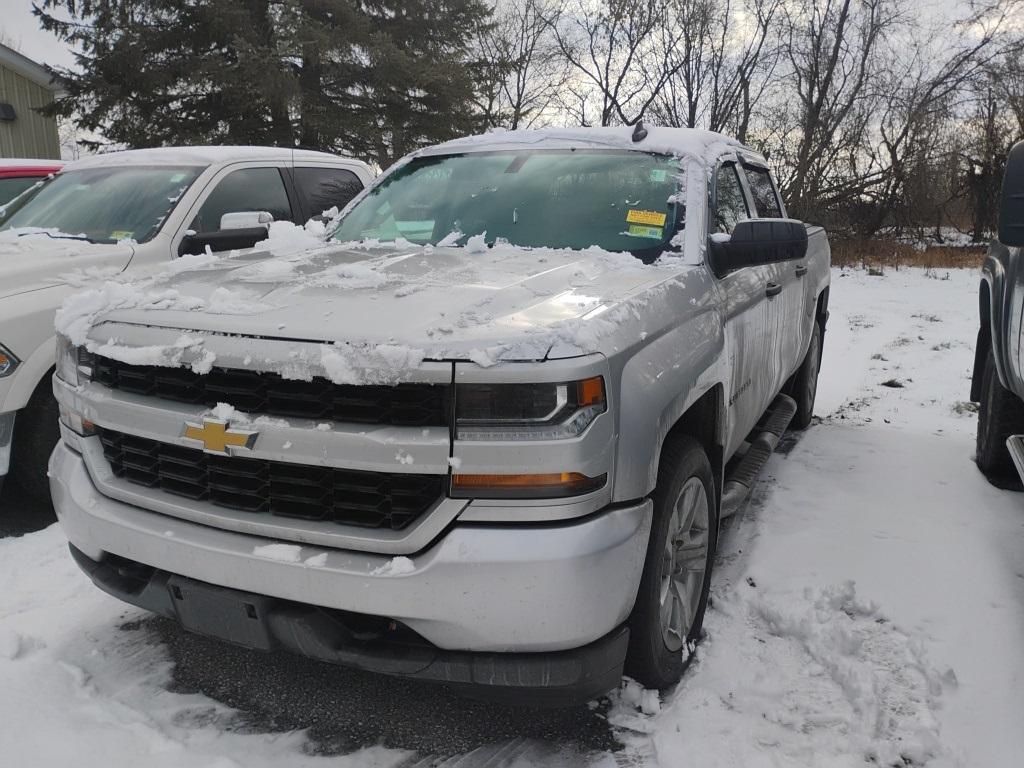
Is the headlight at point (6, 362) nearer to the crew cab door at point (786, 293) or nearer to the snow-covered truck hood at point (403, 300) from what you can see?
the snow-covered truck hood at point (403, 300)

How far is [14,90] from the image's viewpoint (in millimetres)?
20609

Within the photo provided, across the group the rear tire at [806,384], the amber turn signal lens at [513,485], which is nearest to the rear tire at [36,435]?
the amber turn signal lens at [513,485]

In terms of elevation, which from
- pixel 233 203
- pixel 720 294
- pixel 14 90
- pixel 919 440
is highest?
pixel 14 90

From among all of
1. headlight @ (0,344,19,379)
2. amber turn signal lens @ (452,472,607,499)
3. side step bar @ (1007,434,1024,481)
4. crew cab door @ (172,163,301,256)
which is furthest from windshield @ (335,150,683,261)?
side step bar @ (1007,434,1024,481)

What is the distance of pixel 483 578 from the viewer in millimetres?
1938

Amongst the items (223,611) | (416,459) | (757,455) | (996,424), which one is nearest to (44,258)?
(223,611)

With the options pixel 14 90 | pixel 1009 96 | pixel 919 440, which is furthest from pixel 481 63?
pixel 919 440

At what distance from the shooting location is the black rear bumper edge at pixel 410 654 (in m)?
2.04

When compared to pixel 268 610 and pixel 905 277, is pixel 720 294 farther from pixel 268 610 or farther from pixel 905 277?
pixel 905 277

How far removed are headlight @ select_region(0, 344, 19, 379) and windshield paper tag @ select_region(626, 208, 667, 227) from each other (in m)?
2.93

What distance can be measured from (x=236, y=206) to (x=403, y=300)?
3.59m

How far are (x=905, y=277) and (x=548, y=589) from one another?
17993 mm

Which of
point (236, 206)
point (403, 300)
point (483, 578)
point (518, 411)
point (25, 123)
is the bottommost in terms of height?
point (483, 578)

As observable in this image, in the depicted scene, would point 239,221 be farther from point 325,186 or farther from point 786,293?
point 786,293
